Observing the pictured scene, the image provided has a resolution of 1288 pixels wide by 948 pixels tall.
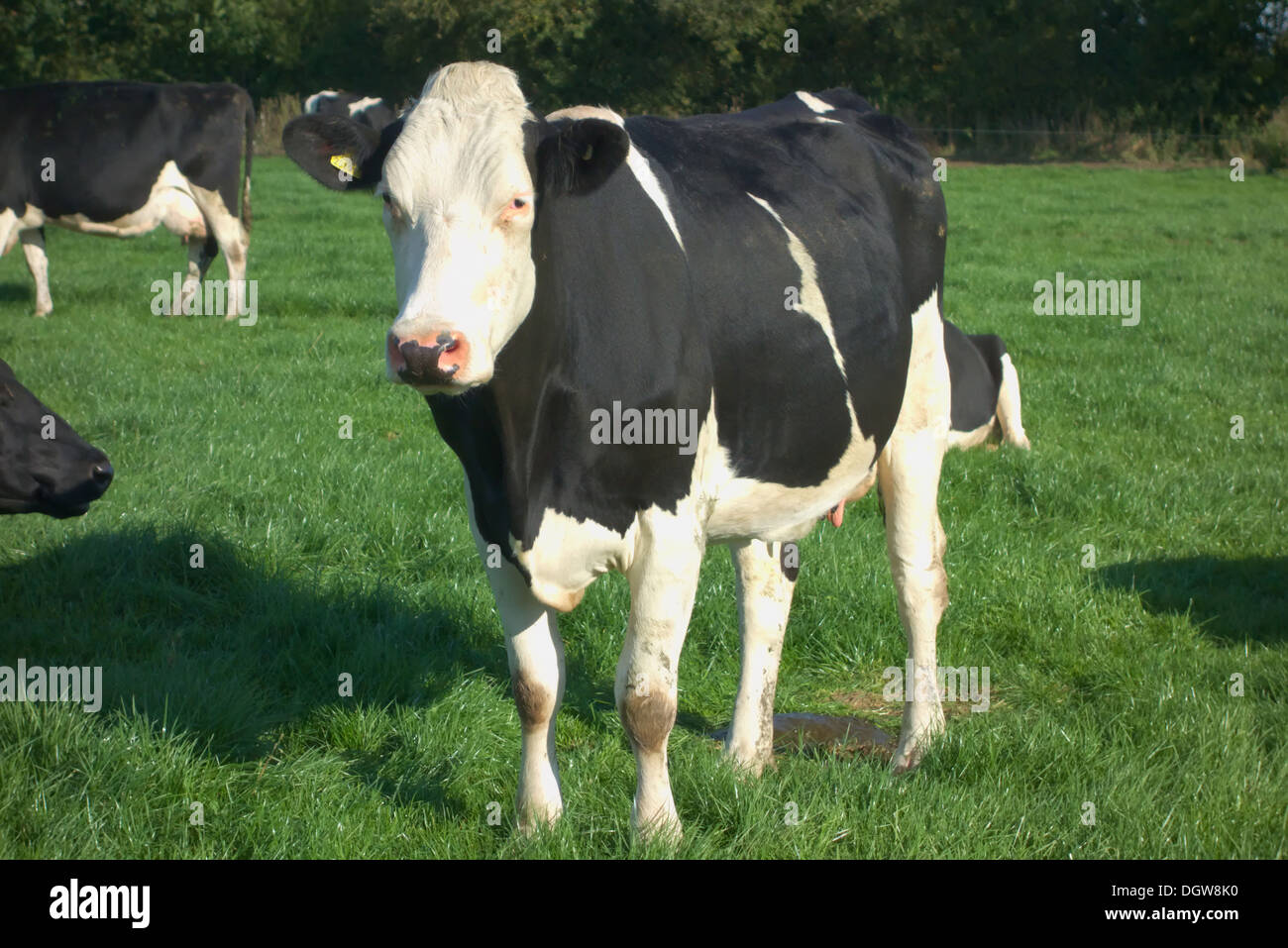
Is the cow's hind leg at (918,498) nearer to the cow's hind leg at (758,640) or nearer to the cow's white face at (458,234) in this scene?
the cow's hind leg at (758,640)

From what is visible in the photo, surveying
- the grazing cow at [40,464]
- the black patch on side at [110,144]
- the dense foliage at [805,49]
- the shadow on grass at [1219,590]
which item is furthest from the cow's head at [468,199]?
the dense foliage at [805,49]

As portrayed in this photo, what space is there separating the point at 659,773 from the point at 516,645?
1.83ft

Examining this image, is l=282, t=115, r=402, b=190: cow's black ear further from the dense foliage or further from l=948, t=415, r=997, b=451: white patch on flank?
the dense foliage

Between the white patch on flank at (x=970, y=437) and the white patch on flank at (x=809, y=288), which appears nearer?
the white patch on flank at (x=809, y=288)

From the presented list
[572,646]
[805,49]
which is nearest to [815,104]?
[572,646]

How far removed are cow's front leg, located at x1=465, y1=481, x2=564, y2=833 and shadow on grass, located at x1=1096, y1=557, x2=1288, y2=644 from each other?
3.05m

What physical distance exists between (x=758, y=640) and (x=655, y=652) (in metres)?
1.01

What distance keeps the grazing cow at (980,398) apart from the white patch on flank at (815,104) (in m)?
3.04

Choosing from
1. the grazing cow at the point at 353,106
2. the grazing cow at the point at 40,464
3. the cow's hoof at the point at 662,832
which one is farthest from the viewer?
Result: the grazing cow at the point at 353,106

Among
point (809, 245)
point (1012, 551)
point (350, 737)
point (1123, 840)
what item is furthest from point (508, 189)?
point (1012, 551)

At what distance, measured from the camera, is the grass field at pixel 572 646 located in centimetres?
354

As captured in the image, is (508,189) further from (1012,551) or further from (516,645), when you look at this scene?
(1012,551)

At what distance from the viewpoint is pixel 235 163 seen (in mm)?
13242

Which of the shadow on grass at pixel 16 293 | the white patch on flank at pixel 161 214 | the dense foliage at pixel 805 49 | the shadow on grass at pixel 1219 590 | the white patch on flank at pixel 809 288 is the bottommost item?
the shadow on grass at pixel 1219 590
